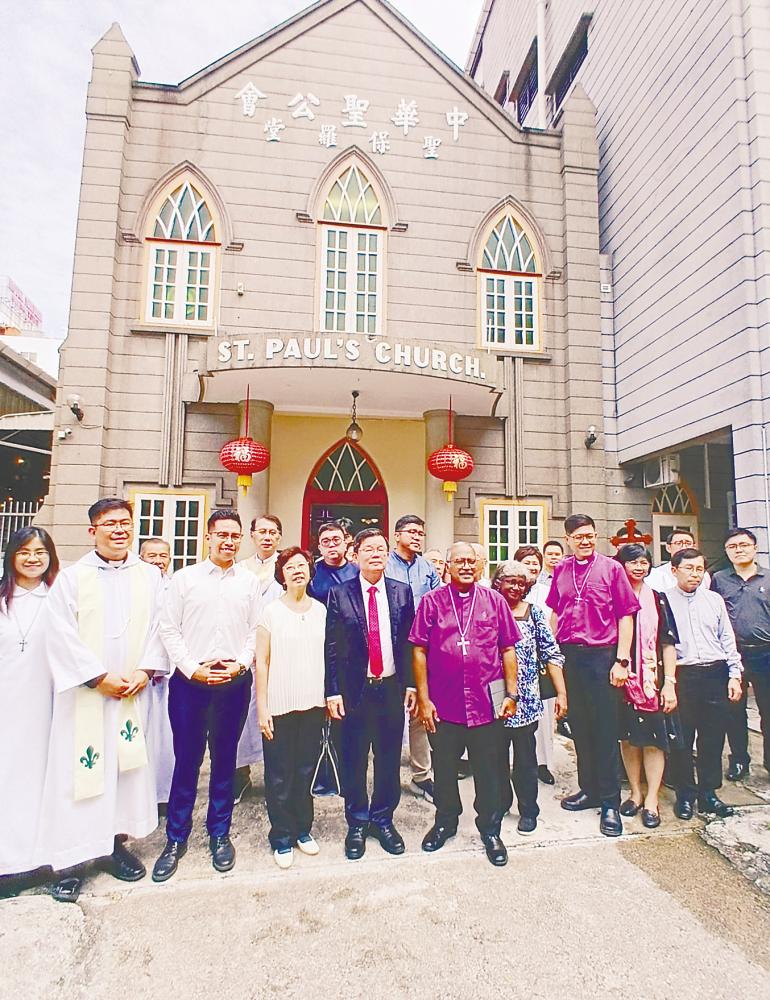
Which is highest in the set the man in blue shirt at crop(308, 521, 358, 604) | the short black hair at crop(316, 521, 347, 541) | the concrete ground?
the short black hair at crop(316, 521, 347, 541)

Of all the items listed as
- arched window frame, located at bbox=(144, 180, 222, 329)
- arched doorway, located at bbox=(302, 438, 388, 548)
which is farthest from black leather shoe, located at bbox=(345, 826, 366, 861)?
arched window frame, located at bbox=(144, 180, 222, 329)

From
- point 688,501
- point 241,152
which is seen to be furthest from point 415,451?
point 241,152

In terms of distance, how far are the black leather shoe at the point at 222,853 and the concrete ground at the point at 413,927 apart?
0.05 metres

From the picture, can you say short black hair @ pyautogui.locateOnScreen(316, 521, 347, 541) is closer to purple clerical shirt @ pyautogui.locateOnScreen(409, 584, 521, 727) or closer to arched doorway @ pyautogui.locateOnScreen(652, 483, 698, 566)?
purple clerical shirt @ pyautogui.locateOnScreen(409, 584, 521, 727)

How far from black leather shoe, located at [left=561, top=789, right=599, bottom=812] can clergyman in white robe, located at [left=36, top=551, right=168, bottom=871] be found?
259 centimetres

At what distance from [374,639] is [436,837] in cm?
119

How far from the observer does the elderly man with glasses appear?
3607 mm

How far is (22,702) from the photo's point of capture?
9.55 feet

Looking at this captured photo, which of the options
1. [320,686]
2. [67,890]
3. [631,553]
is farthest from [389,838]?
[631,553]

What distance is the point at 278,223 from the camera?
8461 mm

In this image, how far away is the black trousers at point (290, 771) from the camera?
315 centimetres

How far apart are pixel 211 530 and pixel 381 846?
6.84ft

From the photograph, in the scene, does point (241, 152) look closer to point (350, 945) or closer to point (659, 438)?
point (659, 438)

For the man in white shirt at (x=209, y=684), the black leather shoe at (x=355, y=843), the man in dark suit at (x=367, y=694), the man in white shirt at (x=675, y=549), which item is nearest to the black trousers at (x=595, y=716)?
the man in white shirt at (x=675, y=549)
